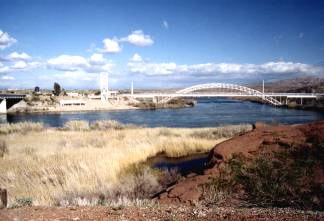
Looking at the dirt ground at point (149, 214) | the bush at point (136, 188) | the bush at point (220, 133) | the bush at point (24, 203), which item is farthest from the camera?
the bush at point (220, 133)

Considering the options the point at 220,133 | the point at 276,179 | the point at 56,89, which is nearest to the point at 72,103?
the point at 56,89

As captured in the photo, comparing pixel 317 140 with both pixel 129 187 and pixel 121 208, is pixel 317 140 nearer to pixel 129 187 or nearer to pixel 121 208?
pixel 129 187

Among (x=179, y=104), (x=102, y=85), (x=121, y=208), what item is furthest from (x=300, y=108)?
(x=121, y=208)

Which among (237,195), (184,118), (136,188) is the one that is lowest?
(184,118)

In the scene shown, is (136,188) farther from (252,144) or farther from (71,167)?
(252,144)

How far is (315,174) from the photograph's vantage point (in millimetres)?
9133

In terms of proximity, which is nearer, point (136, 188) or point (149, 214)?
point (149, 214)

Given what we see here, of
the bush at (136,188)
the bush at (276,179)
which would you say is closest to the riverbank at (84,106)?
the bush at (136,188)

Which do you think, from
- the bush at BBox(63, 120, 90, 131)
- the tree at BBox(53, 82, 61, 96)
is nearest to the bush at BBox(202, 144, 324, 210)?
the bush at BBox(63, 120, 90, 131)

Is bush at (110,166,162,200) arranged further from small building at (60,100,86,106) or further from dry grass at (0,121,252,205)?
small building at (60,100,86,106)

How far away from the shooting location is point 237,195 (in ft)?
29.5

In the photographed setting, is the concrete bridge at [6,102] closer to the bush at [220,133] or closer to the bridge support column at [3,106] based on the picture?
the bridge support column at [3,106]

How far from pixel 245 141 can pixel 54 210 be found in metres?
6.22

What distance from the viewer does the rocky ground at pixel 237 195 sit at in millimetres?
6562
